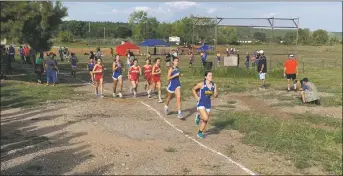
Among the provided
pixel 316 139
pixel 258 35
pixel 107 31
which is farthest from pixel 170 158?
pixel 107 31

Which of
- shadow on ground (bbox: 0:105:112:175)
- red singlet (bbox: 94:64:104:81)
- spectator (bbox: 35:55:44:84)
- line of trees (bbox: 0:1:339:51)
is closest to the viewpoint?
shadow on ground (bbox: 0:105:112:175)

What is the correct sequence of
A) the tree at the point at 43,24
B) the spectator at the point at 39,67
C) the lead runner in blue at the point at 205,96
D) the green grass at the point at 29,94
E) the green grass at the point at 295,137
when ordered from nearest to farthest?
the green grass at the point at 295,137 < the lead runner in blue at the point at 205,96 < the green grass at the point at 29,94 < the spectator at the point at 39,67 < the tree at the point at 43,24

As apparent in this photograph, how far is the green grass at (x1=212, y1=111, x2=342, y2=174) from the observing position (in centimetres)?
914

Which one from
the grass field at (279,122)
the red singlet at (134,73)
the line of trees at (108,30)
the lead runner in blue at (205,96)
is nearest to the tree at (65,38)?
the line of trees at (108,30)

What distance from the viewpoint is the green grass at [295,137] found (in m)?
9.14

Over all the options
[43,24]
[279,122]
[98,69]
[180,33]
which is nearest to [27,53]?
[43,24]

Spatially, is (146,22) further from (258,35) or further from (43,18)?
(43,18)

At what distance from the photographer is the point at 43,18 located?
87.5ft

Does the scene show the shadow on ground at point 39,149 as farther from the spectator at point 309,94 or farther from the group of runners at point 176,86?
the spectator at point 309,94

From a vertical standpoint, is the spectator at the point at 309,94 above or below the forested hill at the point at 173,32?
below

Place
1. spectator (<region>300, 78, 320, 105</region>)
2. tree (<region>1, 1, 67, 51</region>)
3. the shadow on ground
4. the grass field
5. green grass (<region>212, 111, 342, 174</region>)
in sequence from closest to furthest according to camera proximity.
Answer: the shadow on ground → green grass (<region>212, 111, 342, 174</region>) → the grass field → spectator (<region>300, 78, 320, 105</region>) → tree (<region>1, 1, 67, 51</region>)

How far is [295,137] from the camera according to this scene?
1104cm

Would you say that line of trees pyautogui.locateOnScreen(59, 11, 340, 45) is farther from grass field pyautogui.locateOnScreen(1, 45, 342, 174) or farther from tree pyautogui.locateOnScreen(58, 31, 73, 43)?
grass field pyautogui.locateOnScreen(1, 45, 342, 174)

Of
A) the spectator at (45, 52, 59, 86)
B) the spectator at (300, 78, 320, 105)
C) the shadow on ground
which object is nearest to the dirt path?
the shadow on ground
